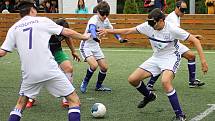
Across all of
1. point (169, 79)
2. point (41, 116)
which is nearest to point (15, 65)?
point (41, 116)

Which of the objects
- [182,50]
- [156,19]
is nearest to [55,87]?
[156,19]

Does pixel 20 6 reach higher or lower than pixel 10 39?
higher

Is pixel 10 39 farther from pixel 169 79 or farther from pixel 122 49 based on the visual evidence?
pixel 122 49

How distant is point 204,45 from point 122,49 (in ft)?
9.66

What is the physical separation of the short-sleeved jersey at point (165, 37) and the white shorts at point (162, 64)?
10cm

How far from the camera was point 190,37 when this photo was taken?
7750mm

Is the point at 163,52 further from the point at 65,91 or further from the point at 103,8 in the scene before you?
the point at 65,91

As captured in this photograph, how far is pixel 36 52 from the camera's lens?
19.9 feet

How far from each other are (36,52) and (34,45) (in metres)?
0.09

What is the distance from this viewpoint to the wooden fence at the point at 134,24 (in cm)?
1820

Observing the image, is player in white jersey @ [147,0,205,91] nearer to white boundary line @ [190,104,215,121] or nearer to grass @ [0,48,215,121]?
grass @ [0,48,215,121]

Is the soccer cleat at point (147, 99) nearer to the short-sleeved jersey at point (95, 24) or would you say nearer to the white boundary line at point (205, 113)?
the white boundary line at point (205, 113)

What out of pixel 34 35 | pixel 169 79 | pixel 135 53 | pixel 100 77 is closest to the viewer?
pixel 34 35

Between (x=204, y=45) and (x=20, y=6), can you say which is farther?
(x=204, y=45)
